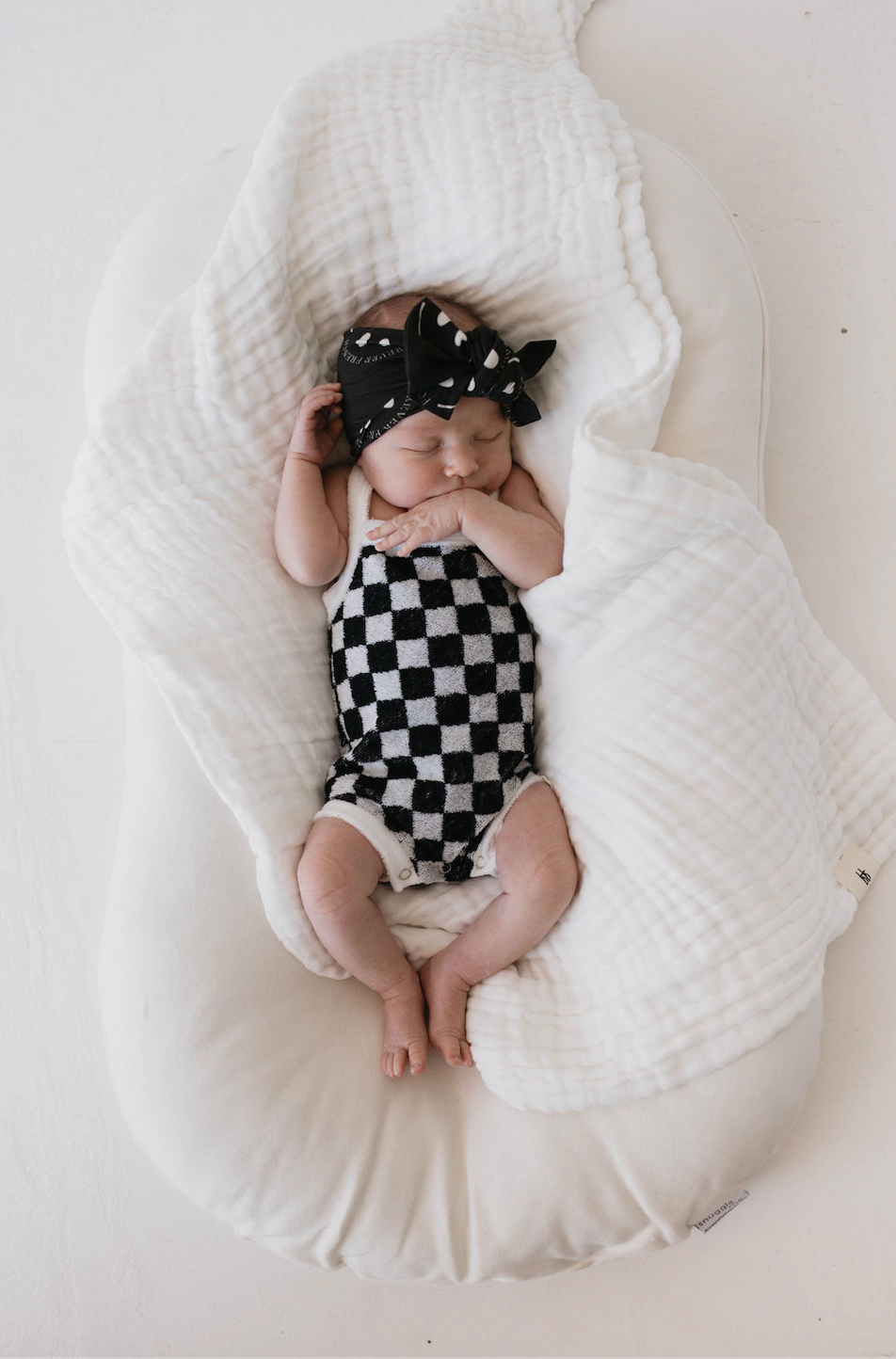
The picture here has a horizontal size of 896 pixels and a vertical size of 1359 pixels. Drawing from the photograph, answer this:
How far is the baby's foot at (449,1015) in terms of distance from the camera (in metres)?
1.25

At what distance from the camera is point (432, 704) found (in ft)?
4.24

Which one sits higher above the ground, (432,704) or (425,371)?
(425,371)

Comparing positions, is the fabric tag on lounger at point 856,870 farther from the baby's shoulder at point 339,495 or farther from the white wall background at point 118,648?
the baby's shoulder at point 339,495

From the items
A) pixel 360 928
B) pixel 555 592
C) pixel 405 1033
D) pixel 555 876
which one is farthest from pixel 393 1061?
pixel 555 592

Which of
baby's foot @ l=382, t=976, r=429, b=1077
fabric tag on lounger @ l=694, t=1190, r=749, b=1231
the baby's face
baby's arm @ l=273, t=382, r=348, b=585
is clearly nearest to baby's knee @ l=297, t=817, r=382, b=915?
baby's foot @ l=382, t=976, r=429, b=1077

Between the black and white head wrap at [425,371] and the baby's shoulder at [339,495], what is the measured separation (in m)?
0.05

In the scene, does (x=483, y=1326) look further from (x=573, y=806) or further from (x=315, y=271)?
(x=315, y=271)

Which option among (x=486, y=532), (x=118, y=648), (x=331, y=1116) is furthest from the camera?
(x=118, y=648)

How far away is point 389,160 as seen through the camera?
1.32 meters

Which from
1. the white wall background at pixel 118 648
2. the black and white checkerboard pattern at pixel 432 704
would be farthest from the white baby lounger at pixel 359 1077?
the white wall background at pixel 118 648

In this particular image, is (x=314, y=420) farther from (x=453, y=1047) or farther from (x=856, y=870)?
(x=856, y=870)

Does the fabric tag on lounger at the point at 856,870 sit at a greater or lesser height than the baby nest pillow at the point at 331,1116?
greater

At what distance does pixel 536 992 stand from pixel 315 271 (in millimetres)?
991

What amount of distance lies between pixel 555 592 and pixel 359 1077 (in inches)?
25.9
